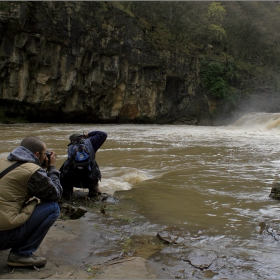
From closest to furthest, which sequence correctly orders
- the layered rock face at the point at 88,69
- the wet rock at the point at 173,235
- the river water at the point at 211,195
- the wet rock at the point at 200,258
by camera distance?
the wet rock at the point at 200,258, the river water at the point at 211,195, the wet rock at the point at 173,235, the layered rock face at the point at 88,69

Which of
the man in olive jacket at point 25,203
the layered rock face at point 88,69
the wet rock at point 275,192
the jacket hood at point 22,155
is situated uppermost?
the layered rock face at point 88,69

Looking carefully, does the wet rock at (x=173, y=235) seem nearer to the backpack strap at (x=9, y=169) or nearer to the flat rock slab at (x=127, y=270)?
the flat rock slab at (x=127, y=270)

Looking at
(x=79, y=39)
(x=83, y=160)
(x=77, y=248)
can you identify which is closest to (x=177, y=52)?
(x=79, y=39)

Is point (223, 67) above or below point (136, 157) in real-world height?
above

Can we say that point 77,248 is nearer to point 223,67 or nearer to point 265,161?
→ point 265,161

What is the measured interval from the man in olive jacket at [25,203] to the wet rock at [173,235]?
1.24m

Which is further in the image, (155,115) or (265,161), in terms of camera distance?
(155,115)

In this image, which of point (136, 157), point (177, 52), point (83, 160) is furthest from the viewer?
point (177, 52)

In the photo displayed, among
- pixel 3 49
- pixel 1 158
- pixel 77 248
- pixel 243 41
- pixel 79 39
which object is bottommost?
pixel 77 248

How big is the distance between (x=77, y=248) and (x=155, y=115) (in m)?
23.8

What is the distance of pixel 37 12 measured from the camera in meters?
17.7

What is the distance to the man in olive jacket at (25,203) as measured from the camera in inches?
90.0

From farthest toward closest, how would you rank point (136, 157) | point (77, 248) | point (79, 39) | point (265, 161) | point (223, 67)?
point (223, 67) < point (79, 39) < point (136, 157) < point (265, 161) < point (77, 248)

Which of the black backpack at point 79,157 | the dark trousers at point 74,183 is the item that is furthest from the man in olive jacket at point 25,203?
the dark trousers at point 74,183
